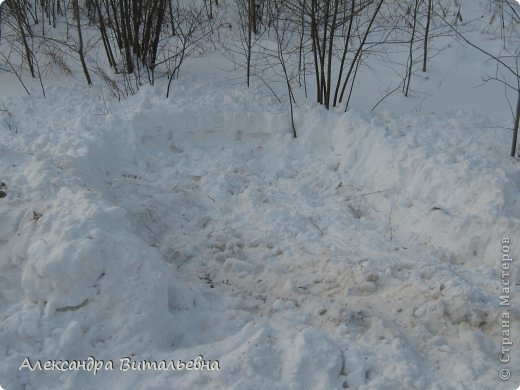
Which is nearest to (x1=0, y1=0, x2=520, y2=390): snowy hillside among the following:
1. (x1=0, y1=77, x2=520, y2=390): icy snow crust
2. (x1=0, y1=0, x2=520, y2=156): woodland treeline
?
(x1=0, y1=77, x2=520, y2=390): icy snow crust

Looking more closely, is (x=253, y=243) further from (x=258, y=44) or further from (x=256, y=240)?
(x=258, y=44)

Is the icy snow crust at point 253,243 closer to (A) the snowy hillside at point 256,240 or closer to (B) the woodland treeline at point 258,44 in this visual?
(A) the snowy hillside at point 256,240

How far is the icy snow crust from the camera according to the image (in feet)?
12.3

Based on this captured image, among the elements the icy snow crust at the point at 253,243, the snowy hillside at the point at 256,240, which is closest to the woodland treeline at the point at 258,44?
the snowy hillside at the point at 256,240

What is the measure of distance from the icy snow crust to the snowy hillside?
0.02m

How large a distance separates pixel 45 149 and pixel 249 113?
8.30 ft

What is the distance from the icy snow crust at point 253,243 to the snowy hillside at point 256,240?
2 cm

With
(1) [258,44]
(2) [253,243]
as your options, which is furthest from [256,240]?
(1) [258,44]

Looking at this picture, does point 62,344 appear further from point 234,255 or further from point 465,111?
point 465,111

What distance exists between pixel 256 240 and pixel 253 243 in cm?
5

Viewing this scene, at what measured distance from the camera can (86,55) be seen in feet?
30.6

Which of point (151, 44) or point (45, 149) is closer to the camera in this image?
point (45, 149)

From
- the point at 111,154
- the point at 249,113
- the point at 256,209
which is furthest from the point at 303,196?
the point at 111,154

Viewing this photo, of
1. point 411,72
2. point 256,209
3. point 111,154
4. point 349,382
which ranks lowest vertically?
point 349,382
